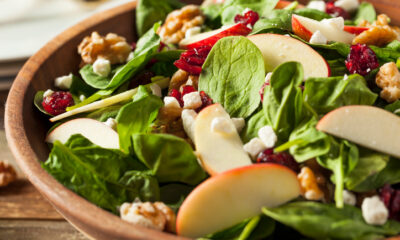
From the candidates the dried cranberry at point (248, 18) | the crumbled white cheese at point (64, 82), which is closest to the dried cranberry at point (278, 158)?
the dried cranberry at point (248, 18)

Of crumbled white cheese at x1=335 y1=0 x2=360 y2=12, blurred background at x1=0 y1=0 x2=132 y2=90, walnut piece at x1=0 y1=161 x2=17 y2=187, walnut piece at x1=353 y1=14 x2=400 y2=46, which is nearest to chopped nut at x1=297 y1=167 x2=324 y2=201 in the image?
walnut piece at x1=353 y1=14 x2=400 y2=46

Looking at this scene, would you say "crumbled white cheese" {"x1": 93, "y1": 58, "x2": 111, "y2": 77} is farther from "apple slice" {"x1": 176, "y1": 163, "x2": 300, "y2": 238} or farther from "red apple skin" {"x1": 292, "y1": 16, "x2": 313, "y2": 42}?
"apple slice" {"x1": 176, "y1": 163, "x2": 300, "y2": 238}

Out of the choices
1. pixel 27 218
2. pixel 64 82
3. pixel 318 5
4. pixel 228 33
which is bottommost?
pixel 27 218

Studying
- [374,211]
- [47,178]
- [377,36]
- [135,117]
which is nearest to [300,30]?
[377,36]

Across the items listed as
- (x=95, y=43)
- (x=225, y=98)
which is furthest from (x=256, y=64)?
(x=95, y=43)

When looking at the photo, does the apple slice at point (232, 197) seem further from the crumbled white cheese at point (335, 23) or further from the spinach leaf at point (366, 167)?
the crumbled white cheese at point (335, 23)

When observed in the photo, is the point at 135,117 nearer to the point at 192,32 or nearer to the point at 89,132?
the point at 89,132

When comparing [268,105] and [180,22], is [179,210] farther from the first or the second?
[180,22]
